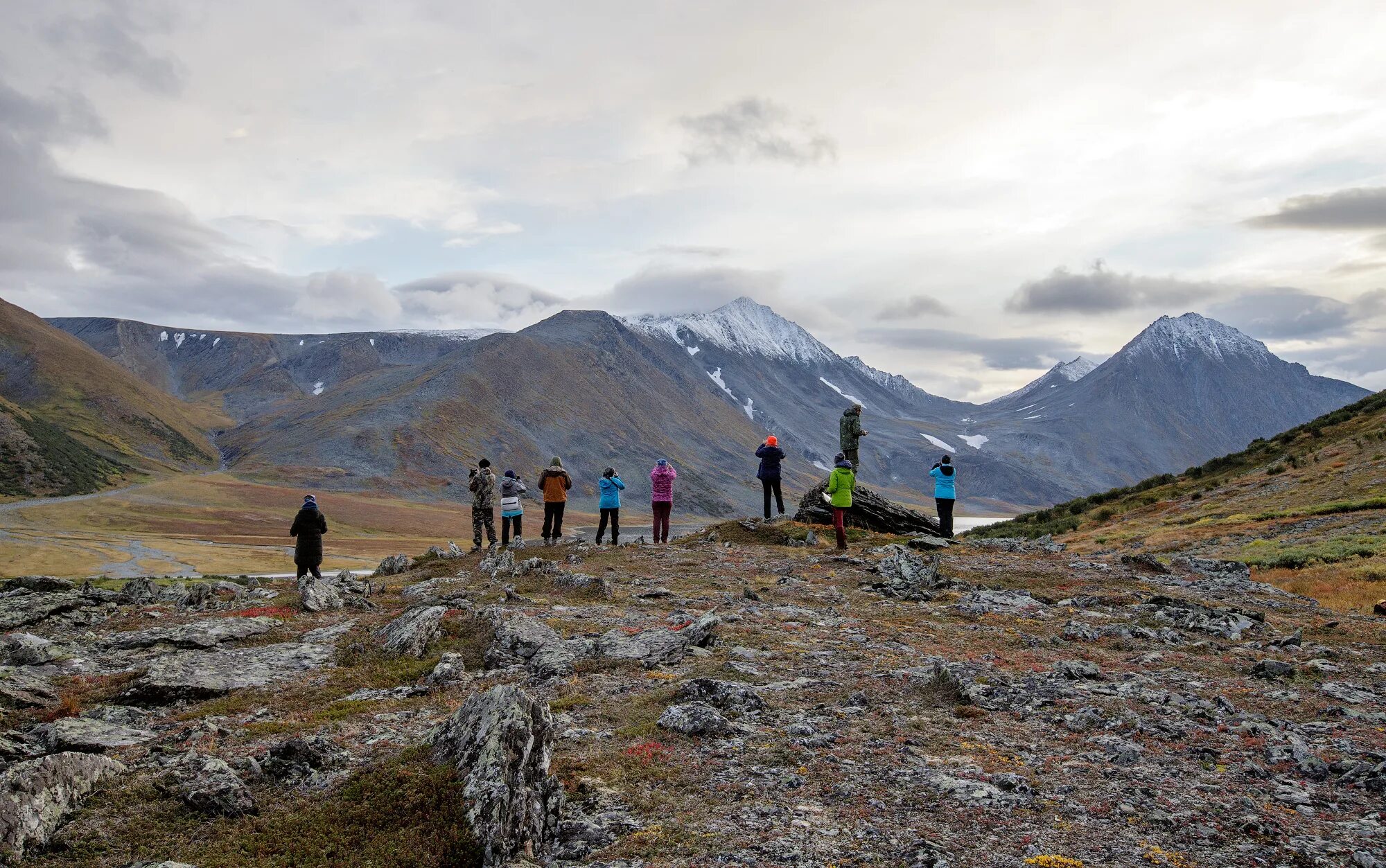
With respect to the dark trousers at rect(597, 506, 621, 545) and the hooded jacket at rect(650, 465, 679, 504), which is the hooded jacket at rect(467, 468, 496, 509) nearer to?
the dark trousers at rect(597, 506, 621, 545)

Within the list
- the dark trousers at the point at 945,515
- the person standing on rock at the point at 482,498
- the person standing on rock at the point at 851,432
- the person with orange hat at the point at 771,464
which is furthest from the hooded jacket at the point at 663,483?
the dark trousers at the point at 945,515

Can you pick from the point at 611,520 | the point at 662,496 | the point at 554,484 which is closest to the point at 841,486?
the point at 662,496

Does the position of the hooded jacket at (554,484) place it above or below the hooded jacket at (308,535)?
above

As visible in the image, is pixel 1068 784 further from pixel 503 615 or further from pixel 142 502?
pixel 142 502

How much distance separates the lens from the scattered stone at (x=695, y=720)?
10344 millimetres

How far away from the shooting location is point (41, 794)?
7.33m

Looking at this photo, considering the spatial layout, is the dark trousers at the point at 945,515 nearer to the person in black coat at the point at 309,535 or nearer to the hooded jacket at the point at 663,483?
the hooded jacket at the point at 663,483

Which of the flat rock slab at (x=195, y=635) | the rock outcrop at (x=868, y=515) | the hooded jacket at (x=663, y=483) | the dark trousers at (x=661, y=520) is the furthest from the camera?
the rock outcrop at (x=868, y=515)

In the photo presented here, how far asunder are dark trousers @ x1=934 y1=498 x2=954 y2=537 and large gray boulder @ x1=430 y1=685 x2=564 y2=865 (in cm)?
2667

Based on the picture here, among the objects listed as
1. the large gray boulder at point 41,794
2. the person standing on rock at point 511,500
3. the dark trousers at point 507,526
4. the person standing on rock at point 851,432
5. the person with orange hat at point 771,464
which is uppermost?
the person standing on rock at point 851,432

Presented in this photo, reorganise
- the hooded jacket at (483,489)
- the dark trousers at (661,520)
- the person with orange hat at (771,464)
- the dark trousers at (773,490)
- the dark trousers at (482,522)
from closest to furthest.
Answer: the dark trousers at (661,520) → the hooded jacket at (483,489) → the person with orange hat at (771,464) → the dark trousers at (482,522) → the dark trousers at (773,490)

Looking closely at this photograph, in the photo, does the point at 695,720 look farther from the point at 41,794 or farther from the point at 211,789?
the point at 41,794

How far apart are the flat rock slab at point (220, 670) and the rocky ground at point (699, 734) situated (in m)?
0.06

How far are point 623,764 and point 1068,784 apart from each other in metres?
5.23
